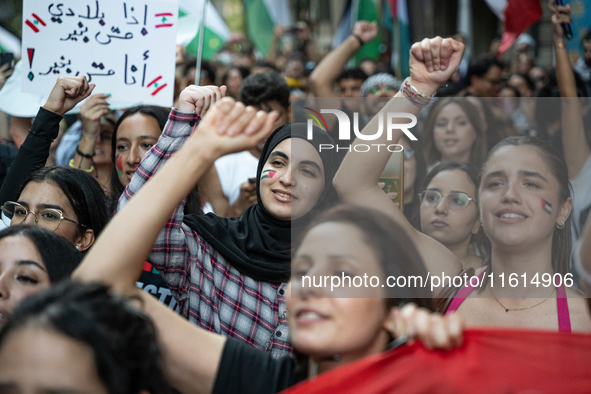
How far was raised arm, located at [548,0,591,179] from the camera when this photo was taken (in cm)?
315

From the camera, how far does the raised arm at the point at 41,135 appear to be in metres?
2.67

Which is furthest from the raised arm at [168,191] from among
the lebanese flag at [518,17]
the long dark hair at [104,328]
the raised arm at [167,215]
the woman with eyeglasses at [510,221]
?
the lebanese flag at [518,17]

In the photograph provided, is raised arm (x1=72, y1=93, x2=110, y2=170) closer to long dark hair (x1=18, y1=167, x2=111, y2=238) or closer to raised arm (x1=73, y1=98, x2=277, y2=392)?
long dark hair (x1=18, y1=167, x2=111, y2=238)

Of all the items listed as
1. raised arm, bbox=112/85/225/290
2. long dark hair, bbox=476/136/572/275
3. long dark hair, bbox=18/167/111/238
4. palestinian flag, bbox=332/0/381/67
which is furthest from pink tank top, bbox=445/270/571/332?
palestinian flag, bbox=332/0/381/67

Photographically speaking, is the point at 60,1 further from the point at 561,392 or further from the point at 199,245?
the point at 561,392

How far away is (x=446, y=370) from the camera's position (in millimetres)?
1315

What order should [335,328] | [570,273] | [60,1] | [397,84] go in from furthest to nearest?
[397,84] → [60,1] → [570,273] → [335,328]

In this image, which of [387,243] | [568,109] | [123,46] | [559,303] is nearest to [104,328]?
[387,243]

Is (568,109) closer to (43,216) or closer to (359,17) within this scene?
(43,216)

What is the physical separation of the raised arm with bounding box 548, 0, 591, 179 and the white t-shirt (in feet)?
6.01

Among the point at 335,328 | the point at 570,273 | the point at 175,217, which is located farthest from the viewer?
the point at 175,217

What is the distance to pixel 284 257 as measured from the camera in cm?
232

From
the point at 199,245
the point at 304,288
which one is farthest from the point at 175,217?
the point at 304,288

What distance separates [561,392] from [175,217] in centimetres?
143
